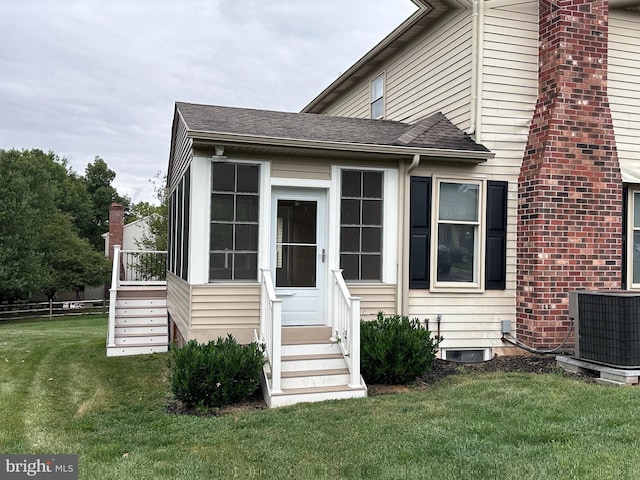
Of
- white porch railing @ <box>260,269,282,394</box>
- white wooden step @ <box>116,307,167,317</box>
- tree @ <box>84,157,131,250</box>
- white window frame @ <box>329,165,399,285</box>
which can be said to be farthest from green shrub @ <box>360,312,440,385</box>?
tree @ <box>84,157,131,250</box>

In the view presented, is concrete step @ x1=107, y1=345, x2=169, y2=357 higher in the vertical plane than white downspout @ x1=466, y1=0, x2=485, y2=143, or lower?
lower

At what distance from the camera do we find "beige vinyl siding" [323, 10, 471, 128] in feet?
26.5

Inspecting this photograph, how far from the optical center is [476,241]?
25.3 ft

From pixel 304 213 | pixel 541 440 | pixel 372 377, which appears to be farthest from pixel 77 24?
pixel 541 440

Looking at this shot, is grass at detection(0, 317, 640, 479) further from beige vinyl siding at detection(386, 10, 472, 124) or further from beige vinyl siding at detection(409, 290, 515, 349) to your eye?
beige vinyl siding at detection(386, 10, 472, 124)

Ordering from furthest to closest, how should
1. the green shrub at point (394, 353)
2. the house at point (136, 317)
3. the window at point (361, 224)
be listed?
the house at point (136, 317) → the window at point (361, 224) → the green shrub at point (394, 353)

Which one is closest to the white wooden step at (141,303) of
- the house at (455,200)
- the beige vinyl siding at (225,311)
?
the house at (455,200)

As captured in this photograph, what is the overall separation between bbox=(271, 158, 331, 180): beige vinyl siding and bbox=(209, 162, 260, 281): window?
0.25 metres

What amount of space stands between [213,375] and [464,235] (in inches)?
159

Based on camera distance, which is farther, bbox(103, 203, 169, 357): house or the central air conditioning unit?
bbox(103, 203, 169, 357): house

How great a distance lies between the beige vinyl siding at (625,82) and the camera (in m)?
8.18

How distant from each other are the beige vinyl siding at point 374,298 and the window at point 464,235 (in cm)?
48

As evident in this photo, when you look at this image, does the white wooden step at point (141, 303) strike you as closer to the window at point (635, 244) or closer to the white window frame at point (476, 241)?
the white window frame at point (476, 241)

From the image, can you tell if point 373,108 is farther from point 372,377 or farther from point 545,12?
point 372,377
